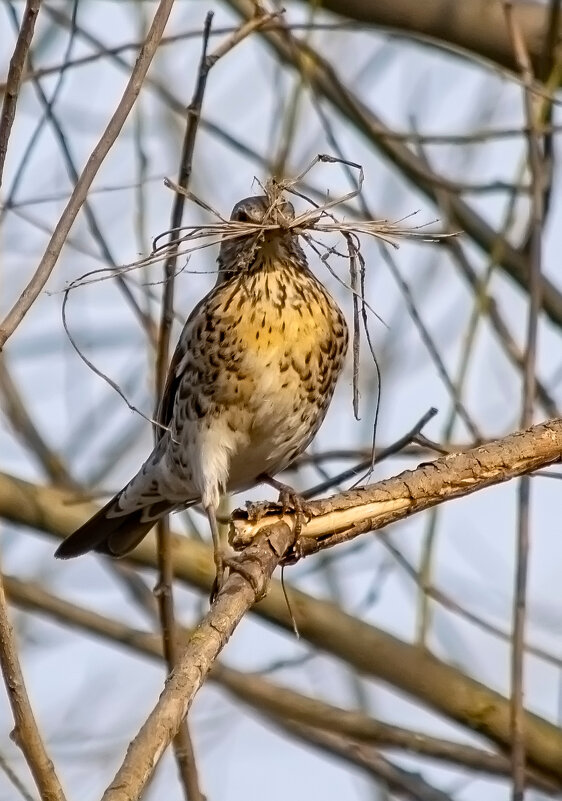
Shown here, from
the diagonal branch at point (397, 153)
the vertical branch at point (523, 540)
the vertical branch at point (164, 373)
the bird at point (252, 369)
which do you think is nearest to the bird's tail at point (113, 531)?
the bird at point (252, 369)

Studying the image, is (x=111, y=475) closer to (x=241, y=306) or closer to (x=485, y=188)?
(x=241, y=306)

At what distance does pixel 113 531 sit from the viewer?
523 cm

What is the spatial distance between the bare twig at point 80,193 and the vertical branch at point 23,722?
0.50 metres

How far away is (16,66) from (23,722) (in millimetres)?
1147

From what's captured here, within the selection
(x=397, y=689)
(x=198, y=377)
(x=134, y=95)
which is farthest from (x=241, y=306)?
(x=134, y=95)

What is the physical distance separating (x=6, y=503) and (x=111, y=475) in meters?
1.11

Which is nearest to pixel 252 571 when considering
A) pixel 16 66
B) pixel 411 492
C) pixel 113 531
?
pixel 411 492

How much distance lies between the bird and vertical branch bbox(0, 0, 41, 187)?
182 centimetres

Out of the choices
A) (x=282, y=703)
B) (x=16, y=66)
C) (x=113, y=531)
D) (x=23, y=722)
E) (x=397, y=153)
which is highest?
(x=397, y=153)

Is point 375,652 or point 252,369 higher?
point 252,369

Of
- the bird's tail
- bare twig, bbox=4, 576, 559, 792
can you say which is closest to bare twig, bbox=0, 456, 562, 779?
bare twig, bbox=4, 576, 559, 792

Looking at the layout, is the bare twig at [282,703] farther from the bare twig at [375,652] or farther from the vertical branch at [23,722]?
the vertical branch at [23,722]

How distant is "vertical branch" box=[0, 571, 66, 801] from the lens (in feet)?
7.36

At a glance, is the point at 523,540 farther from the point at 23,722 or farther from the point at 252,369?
the point at 23,722
